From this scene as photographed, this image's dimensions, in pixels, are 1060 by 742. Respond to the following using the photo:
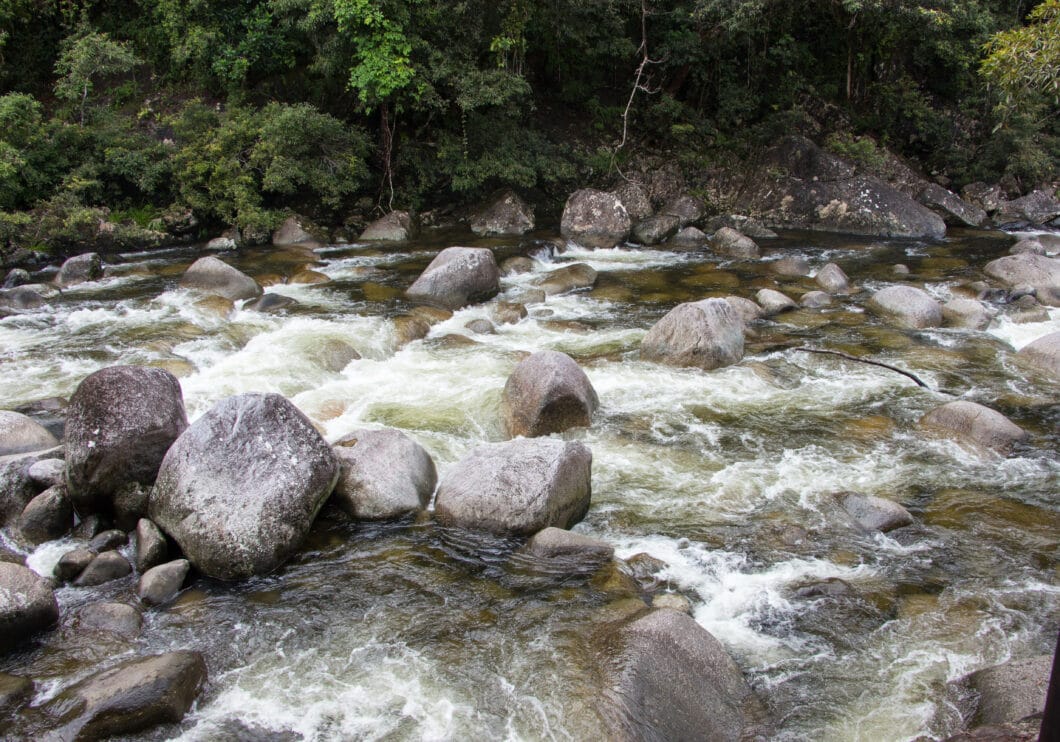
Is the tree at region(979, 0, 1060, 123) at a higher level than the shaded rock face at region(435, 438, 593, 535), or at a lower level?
higher

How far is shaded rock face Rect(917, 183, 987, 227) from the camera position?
62.1 feet

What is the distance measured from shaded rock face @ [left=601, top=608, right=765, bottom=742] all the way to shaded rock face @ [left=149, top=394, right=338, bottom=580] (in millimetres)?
2774

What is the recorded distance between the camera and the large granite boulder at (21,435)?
7.60m

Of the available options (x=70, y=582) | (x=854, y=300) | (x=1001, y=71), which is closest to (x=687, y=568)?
(x=70, y=582)

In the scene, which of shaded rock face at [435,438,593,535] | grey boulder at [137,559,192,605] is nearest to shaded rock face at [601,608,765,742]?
shaded rock face at [435,438,593,535]

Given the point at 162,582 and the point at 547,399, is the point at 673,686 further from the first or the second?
the point at 547,399

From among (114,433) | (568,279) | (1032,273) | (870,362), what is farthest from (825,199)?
(114,433)

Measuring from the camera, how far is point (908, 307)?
39.7 ft

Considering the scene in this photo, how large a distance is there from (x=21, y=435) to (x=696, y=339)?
25.1 ft

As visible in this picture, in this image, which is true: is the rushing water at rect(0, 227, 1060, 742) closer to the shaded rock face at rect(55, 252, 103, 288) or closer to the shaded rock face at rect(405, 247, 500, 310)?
the shaded rock face at rect(405, 247, 500, 310)

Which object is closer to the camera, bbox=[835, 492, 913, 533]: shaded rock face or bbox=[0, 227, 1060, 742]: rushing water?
bbox=[0, 227, 1060, 742]: rushing water

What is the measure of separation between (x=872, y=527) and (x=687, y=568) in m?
1.76

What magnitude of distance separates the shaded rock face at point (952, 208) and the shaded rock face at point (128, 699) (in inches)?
765

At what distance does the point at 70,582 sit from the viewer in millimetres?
6062
